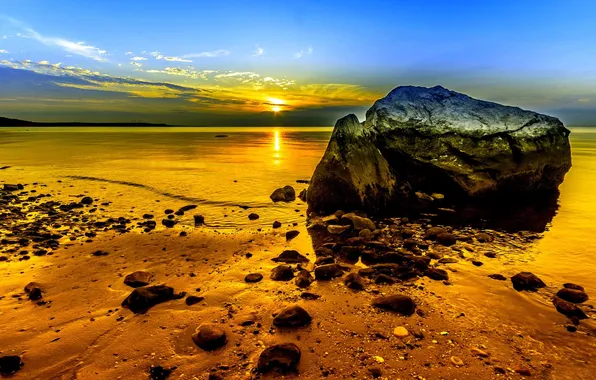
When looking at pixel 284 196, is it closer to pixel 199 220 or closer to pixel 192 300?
pixel 199 220

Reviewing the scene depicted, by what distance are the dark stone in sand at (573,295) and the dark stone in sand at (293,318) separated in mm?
4253

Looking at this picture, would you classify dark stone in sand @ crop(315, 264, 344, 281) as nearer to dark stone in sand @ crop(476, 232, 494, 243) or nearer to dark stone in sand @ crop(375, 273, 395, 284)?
dark stone in sand @ crop(375, 273, 395, 284)

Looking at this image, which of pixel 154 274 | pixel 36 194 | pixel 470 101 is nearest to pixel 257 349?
pixel 154 274

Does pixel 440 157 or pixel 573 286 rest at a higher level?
pixel 440 157

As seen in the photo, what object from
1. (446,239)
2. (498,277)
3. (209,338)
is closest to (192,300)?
(209,338)

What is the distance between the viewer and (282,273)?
6.14 metres

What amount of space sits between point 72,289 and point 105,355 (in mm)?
2194

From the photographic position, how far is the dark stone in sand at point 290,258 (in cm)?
695

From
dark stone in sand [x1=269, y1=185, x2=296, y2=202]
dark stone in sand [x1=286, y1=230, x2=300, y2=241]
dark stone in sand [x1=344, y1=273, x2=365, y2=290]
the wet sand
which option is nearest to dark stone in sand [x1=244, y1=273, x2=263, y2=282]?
the wet sand

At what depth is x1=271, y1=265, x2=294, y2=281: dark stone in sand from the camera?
609cm

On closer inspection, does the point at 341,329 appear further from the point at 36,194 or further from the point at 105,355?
the point at 36,194

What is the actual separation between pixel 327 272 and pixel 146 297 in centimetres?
301

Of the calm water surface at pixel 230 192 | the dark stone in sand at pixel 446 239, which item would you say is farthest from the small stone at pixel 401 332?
the dark stone in sand at pixel 446 239

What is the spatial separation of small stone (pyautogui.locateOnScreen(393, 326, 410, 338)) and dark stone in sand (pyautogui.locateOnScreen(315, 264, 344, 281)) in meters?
1.75
